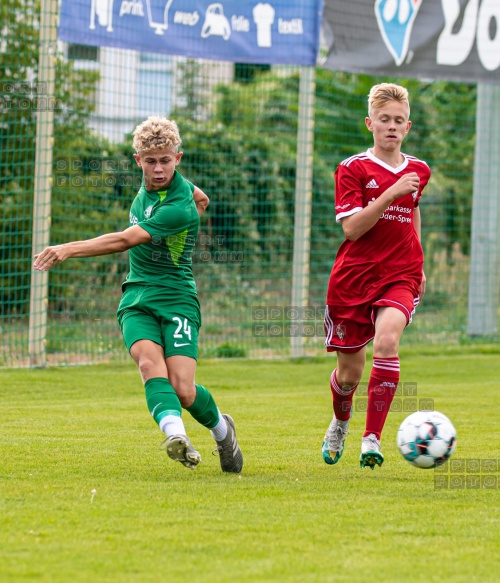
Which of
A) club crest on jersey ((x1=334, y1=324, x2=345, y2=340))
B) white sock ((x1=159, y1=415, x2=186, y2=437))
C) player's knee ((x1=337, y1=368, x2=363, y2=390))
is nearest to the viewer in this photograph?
white sock ((x1=159, y1=415, x2=186, y2=437))

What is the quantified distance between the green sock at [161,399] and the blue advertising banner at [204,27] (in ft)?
20.1

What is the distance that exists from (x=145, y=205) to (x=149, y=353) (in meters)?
0.82

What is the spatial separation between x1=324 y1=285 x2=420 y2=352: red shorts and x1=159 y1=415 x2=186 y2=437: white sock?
124cm

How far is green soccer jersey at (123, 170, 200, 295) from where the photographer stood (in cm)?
575

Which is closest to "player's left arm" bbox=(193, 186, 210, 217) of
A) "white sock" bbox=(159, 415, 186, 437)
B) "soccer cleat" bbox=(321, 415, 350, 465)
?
"white sock" bbox=(159, 415, 186, 437)

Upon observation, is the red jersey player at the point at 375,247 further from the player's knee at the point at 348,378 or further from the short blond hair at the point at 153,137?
the short blond hair at the point at 153,137

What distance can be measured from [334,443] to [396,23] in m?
7.86

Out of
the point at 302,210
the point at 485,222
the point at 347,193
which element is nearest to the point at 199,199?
the point at 347,193

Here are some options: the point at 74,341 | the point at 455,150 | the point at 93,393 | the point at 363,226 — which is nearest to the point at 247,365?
the point at 74,341

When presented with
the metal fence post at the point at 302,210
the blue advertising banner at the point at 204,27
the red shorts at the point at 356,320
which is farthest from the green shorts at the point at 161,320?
the metal fence post at the point at 302,210

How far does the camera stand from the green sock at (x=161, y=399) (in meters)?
5.47

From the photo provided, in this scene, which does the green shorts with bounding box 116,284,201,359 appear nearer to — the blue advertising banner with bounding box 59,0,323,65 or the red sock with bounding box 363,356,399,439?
the red sock with bounding box 363,356,399,439

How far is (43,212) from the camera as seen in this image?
1093 cm

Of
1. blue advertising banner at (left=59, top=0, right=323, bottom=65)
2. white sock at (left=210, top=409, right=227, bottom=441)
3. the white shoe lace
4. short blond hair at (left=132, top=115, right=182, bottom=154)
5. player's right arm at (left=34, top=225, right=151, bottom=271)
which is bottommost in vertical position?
the white shoe lace
